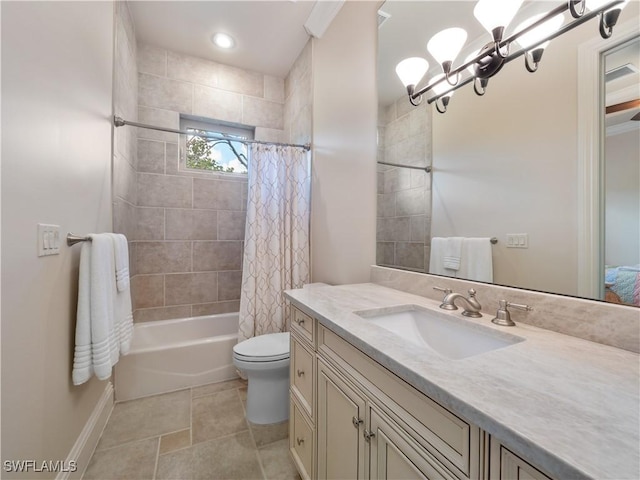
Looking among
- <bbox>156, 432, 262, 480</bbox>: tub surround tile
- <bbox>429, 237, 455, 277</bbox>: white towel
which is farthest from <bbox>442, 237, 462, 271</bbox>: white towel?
<bbox>156, 432, 262, 480</bbox>: tub surround tile

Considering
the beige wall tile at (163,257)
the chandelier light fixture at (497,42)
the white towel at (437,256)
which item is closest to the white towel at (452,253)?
the white towel at (437,256)

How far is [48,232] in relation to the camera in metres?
0.98

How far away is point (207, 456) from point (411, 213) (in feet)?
5.54

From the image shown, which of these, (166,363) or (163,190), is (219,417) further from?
(163,190)

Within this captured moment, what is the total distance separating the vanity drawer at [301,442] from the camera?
1089 millimetres

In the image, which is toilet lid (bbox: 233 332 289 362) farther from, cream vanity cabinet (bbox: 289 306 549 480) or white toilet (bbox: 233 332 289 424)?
cream vanity cabinet (bbox: 289 306 549 480)

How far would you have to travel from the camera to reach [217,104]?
8.52ft

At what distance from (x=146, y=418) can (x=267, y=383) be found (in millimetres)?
806

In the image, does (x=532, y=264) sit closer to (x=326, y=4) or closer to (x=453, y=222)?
(x=453, y=222)

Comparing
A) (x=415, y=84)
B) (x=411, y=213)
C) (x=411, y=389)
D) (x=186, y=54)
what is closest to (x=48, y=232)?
(x=411, y=389)

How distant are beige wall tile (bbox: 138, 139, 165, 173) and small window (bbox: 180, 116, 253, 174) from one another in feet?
0.63

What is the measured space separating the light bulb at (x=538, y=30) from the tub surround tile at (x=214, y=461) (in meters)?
2.11

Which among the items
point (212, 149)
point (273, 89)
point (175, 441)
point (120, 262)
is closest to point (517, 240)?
point (120, 262)

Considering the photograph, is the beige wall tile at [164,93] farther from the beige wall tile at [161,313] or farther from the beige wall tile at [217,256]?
the beige wall tile at [161,313]
